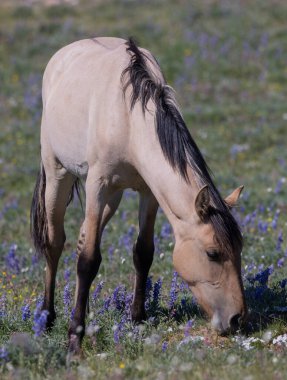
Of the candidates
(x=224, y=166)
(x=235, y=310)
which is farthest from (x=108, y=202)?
(x=224, y=166)

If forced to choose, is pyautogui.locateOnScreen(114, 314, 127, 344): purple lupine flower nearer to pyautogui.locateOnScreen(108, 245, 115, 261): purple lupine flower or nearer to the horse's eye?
the horse's eye

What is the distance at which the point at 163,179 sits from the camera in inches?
198

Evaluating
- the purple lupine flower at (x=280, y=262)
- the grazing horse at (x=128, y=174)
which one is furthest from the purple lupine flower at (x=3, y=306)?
the purple lupine flower at (x=280, y=262)

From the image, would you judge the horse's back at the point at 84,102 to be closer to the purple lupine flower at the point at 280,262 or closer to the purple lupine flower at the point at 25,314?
the purple lupine flower at the point at 25,314

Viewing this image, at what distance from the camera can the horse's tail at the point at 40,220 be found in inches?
265

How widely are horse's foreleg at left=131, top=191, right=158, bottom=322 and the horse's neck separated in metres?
0.67

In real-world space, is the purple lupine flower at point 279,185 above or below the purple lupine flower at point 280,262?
above

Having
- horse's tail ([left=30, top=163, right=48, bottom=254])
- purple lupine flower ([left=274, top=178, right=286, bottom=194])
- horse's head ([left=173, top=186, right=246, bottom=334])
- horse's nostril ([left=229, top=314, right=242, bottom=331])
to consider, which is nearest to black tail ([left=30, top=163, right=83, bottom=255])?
horse's tail ([left=30, top=163, right=48, bottom=254])

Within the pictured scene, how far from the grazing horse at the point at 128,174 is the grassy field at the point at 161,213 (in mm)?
267

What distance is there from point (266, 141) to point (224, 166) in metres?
1.29

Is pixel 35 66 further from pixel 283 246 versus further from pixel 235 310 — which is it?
pixel 235 310

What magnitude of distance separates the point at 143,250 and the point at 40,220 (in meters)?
1.14

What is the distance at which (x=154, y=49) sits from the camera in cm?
1761

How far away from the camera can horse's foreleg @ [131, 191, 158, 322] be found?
19.4 feet
